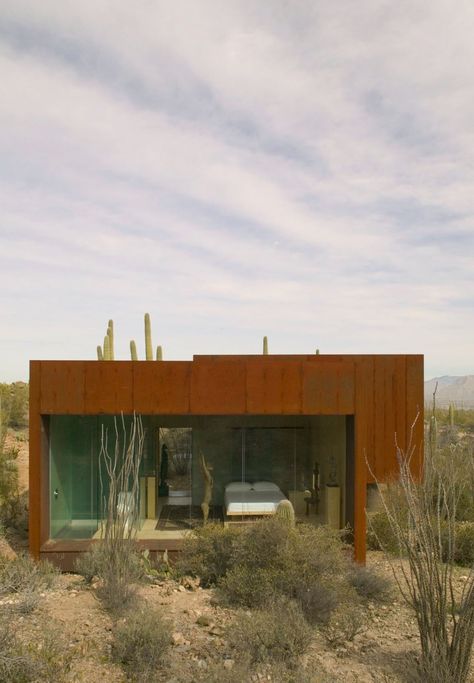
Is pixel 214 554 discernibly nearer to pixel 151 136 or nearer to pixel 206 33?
pixel 206 33

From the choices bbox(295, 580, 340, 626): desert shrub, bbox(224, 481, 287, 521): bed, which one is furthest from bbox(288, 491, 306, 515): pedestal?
bbox(295, 580, 340, 626): desert shrub

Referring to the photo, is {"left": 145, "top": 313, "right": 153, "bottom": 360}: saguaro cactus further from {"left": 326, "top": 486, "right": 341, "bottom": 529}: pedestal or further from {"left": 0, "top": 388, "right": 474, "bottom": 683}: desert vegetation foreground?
{"left": 326, "top": 486, "right": 341, "bottom": 529}: pedestal

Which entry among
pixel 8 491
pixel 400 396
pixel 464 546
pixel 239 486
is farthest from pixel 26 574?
pixel 400 396

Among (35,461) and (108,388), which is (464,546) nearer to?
(108,388)

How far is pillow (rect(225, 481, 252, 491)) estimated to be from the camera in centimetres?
884

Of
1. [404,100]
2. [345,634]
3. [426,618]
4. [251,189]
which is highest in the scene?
[404,100]

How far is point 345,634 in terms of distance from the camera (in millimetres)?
5973

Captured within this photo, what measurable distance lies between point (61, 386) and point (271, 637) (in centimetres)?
473

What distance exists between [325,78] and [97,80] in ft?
15.8

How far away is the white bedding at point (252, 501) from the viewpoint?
8.72 m

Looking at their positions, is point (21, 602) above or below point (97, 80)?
below

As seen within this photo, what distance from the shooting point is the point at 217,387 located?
8250mm

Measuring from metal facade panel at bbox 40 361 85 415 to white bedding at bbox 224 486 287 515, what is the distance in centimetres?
287

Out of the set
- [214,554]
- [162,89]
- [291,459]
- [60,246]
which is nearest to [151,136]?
[162,89]
